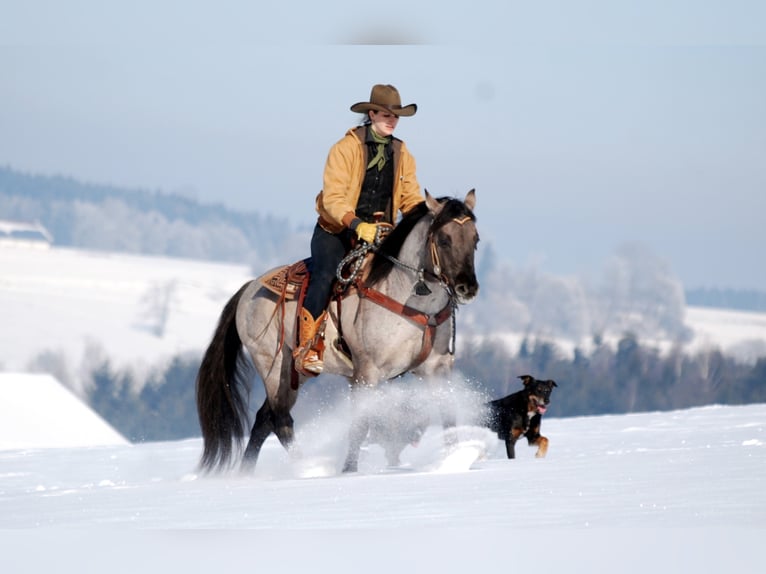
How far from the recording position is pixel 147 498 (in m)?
8.52

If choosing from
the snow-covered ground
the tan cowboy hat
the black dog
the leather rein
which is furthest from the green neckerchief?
the snow-covered ground

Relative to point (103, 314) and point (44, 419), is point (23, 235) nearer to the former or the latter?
point (103, 314)

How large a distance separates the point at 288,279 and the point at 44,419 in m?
17.0

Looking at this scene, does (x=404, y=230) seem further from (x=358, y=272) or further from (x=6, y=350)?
(x=6, y=350)

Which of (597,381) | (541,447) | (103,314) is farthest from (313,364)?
(103,314)

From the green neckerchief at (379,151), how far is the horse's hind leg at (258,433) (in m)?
2.23

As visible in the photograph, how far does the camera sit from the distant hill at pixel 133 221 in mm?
134500

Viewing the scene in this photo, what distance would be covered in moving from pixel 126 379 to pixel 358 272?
85.5m

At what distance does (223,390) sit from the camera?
448 inches

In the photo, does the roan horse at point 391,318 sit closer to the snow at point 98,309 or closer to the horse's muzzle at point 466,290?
the horse's muzzle at point 466,290

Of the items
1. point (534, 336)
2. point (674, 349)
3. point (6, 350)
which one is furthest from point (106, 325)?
point (674, 349)

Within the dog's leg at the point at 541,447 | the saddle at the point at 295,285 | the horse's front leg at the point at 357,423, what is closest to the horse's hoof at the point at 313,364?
the saddle at the point at 295,285

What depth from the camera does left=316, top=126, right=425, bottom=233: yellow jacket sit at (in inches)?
378

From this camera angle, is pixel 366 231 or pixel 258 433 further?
pixel 258 433
